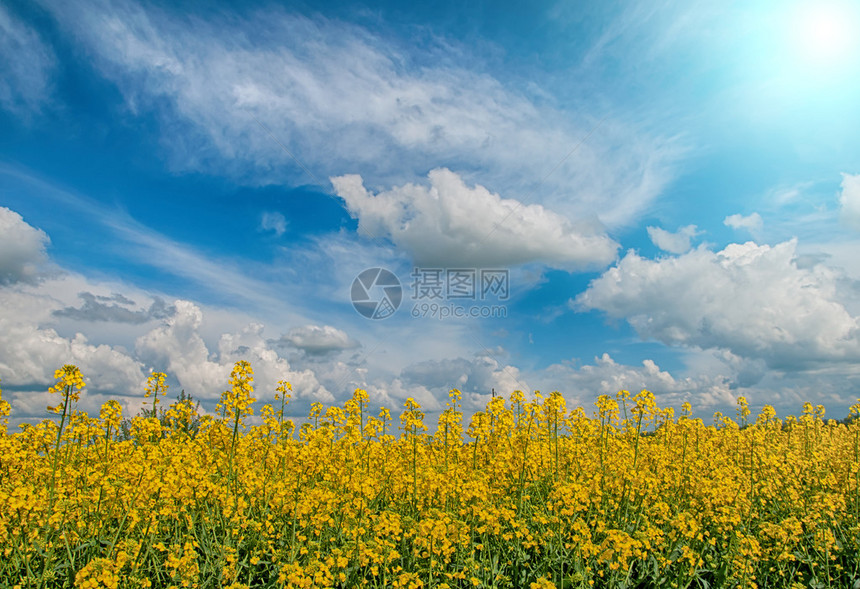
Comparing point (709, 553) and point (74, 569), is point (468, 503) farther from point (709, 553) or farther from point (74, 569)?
point (74, 569)

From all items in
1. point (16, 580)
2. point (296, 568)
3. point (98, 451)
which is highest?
point (98, 451)

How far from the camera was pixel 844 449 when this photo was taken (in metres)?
14.2

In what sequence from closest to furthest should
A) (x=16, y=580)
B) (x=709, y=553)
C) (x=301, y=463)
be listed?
1. (x=16, y=580)
2. (x=709, y=553)
3. (x=301, y=463)

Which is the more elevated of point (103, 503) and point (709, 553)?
point (103, 503)

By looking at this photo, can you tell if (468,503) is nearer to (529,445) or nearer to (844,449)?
(529,445)

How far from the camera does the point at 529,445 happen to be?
10281 mm

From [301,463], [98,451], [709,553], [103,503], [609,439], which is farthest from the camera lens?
[609,439]

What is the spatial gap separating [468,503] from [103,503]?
5.46 m

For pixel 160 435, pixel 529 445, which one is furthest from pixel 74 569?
pixel 529 445

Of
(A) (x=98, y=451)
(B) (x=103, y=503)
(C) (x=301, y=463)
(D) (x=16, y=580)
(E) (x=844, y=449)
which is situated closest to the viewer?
(D) (x=16, y=580)

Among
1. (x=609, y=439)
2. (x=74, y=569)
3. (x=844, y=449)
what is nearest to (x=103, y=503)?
(x=74, y=569)

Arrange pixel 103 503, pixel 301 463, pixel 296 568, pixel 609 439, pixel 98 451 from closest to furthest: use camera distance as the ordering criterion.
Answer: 1. pixel 296 568
2. pixel 103 503
3. pixel 301 463
4. pixel 98 451
5. pixel 609 439

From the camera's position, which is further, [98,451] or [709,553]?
[98,451]

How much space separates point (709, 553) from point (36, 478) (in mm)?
11429
